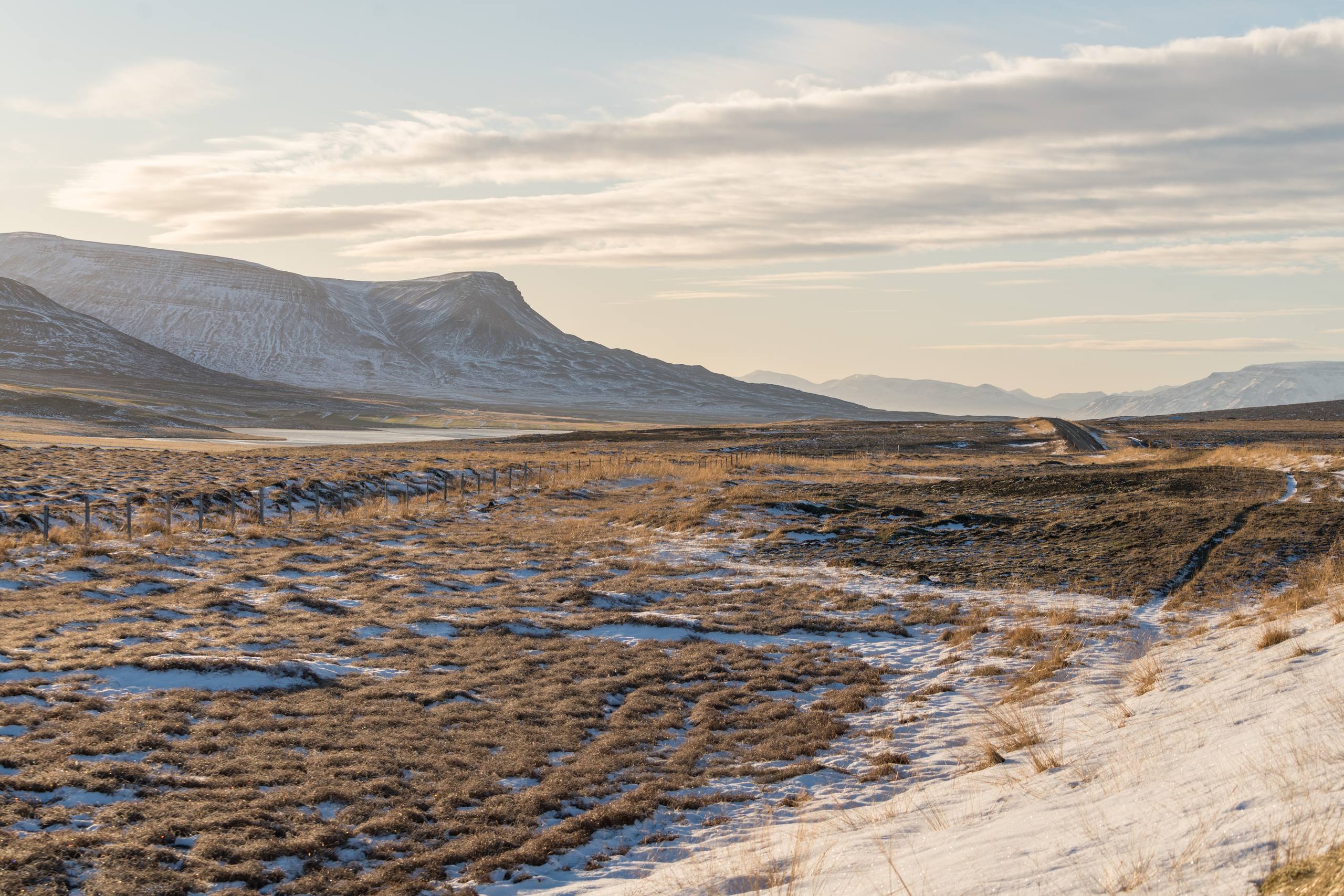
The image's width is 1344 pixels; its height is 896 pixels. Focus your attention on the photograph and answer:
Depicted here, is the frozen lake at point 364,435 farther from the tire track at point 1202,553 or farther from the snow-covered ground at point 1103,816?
the snow-covered ground at point 1103,816

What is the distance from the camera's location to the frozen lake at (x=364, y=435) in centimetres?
9575

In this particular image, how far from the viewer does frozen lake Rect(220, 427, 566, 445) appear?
95.8 meters

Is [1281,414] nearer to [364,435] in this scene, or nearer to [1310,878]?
[364,435]

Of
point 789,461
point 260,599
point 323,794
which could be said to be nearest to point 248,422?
point 789,461

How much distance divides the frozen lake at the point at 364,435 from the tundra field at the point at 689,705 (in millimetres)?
72959

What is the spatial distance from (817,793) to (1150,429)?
354 feet

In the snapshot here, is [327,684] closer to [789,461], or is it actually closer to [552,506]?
[552,506]

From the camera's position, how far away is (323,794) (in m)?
7.96

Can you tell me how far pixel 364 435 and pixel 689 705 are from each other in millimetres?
116510

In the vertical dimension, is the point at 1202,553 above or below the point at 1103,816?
above

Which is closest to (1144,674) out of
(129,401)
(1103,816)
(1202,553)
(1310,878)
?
(1103,816)

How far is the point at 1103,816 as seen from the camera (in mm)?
6172

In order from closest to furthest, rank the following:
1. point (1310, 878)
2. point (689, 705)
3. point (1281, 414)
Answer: point (1310, 878)
point (689, 705)
point (1281, 414)

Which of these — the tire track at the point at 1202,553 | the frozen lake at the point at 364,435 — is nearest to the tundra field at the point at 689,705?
the tire track at the point at 1202,553
